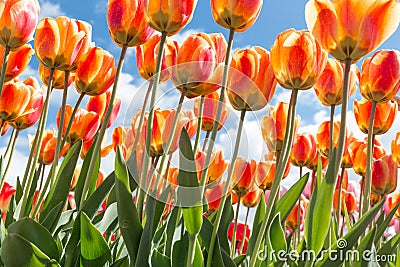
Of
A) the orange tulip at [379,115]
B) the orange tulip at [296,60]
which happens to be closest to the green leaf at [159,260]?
the orange tulip at [296,60]

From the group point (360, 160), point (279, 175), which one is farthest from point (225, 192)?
point (360, 160)

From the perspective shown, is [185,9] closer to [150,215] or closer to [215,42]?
[215,42]

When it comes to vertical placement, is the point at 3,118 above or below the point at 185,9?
below

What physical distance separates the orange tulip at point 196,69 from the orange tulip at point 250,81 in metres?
0.03

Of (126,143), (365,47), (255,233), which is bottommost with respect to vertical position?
(255,233)

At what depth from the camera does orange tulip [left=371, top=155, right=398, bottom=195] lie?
1.47 meters

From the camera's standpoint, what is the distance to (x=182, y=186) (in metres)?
0.68

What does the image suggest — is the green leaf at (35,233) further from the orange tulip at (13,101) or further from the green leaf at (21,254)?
the orange tulip at (13,101)

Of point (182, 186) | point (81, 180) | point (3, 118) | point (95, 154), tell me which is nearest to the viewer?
point (182, 186)

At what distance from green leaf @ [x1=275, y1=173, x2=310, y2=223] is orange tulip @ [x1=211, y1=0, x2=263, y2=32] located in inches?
12.0

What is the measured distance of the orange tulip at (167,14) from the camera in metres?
0.81

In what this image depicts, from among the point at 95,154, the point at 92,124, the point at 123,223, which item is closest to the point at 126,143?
the point at 95,154

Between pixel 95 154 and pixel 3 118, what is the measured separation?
1.64 ft

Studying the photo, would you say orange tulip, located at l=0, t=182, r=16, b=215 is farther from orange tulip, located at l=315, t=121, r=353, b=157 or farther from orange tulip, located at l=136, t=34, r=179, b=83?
orange tulip, located at l=315, t=121, r=353, b=157
